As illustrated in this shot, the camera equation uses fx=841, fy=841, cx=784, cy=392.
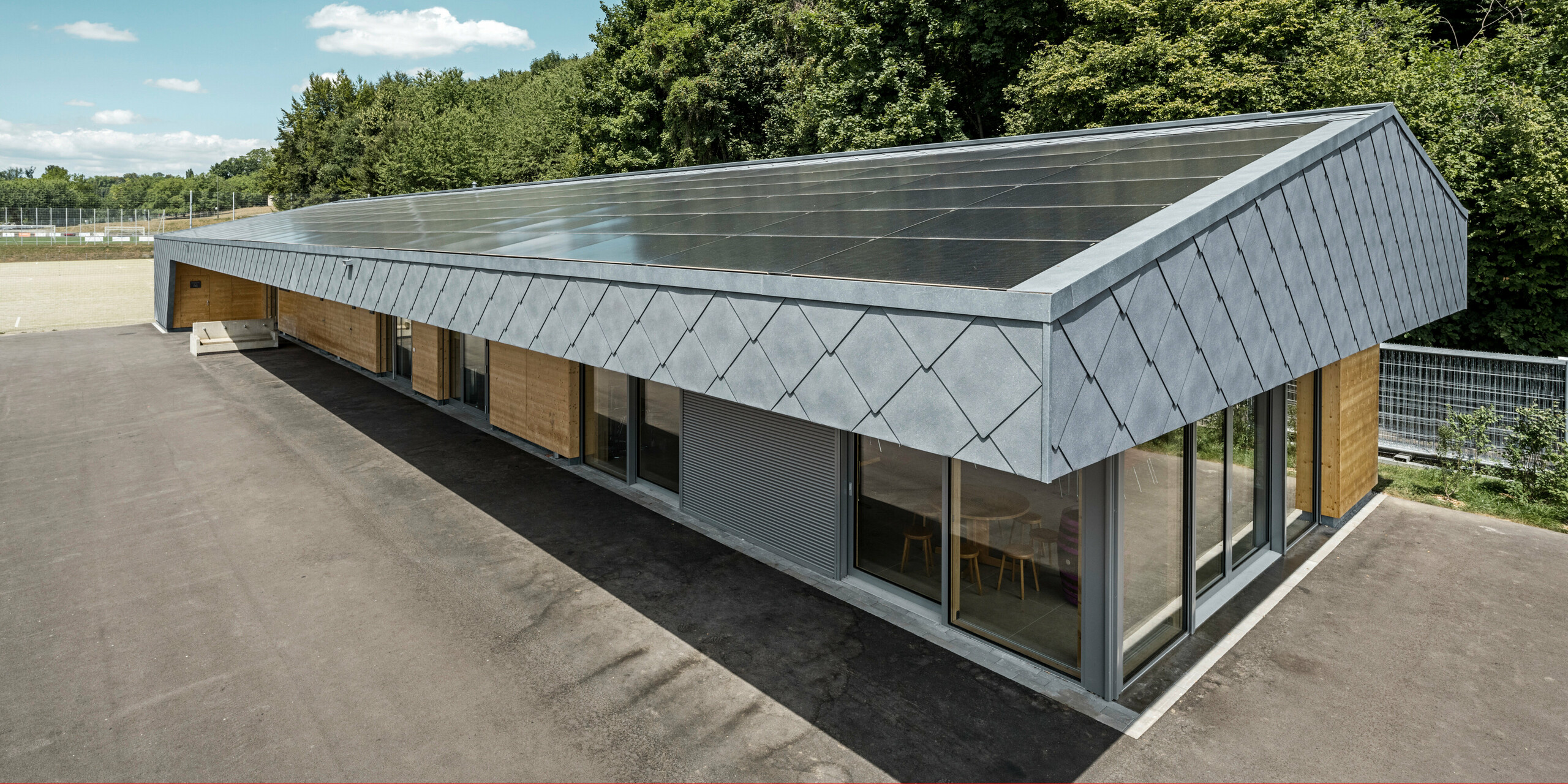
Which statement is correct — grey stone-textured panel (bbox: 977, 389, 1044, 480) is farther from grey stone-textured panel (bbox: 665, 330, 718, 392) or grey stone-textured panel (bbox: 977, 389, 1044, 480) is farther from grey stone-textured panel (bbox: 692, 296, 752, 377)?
grey stone-textured panel (bbox: 665, 330, 718, 392)

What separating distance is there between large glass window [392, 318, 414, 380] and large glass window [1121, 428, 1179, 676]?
1837 cm

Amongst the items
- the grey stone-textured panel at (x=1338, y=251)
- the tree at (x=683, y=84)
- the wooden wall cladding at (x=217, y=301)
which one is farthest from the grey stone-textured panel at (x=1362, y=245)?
the wooden wall cladding at (x=217, y=301)

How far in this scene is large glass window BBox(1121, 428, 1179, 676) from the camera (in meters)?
7.35

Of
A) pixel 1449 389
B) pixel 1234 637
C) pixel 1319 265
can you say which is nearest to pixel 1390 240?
pixel 1319 265

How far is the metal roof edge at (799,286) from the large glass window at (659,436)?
3928mm

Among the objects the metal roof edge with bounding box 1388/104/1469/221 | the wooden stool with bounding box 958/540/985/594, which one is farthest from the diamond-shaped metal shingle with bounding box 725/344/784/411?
the metal roof edge with bounding box 1388/104/1469/221

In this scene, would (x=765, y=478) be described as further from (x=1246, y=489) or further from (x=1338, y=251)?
(x=1338, y=251)

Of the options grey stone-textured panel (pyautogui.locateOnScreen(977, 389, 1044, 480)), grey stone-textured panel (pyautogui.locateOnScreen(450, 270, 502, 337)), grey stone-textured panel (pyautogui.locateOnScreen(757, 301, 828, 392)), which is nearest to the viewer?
grey stone-textured panel (pyautogui.locateOnScreen(977, 389, 1044, 480))

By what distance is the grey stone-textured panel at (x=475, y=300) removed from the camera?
891 centimetres

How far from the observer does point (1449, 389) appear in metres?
14.7

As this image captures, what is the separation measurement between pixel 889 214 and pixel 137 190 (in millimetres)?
166165

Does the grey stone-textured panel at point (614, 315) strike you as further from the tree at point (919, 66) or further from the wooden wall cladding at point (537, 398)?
the tree at point (919, 66)

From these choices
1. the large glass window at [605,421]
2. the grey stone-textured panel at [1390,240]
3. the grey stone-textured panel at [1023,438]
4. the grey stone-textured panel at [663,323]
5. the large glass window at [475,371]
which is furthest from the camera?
the large glass window at [475,371]

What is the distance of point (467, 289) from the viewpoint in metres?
9.28
